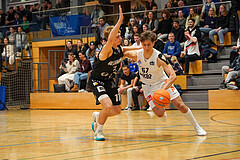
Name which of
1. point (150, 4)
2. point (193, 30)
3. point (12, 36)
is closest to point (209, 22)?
point (193, 30)

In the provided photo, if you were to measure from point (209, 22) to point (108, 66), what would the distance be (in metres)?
10.0

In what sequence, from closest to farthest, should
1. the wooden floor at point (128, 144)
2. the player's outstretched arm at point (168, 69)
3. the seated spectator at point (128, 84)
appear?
the wooden floor at point (128, 144), the player's outstretched arm at point (168, 69), the seated spectator at point (128, 84)

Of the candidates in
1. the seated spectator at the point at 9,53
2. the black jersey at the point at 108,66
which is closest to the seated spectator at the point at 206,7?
the seated spectator at the point at 9,53

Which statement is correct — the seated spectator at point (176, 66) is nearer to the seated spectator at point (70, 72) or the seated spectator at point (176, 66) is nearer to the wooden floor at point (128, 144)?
the seated spectator at point (70, 72)

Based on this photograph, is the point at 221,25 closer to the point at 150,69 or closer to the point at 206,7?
the point at 206,7

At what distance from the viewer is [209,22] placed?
50.7 feet

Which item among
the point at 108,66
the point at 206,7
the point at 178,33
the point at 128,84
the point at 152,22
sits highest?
the point at 206,7

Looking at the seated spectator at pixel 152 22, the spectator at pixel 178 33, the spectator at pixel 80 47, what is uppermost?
the seated spectator at pixel 152 22

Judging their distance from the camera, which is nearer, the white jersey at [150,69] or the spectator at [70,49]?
the white jersey at [150,69]

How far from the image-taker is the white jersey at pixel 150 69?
659 cm

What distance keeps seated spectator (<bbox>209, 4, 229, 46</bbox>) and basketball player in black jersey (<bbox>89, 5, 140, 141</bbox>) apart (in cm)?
928

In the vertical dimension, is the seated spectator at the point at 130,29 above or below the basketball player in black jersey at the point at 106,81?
above

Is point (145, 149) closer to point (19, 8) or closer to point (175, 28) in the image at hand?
point (175, 28)

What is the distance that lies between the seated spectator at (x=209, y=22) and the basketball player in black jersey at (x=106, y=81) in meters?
9.50
